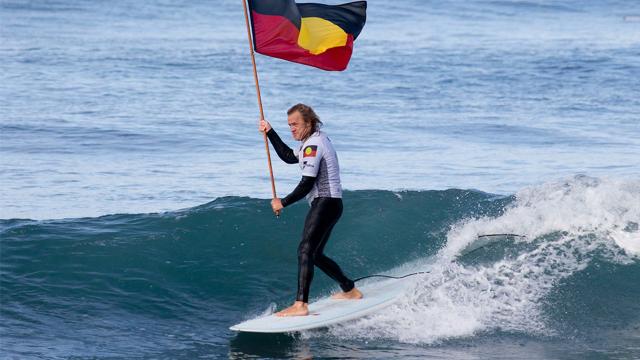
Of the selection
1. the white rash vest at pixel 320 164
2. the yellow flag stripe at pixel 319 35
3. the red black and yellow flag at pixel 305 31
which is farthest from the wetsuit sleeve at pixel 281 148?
the yellow flag stripe at pixel 319 35

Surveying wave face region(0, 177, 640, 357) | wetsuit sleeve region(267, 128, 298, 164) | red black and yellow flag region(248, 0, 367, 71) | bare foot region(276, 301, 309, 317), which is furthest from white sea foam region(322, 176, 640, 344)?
red black and yellow flag region(248, 0, 367, 71)

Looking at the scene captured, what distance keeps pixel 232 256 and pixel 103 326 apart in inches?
91.8

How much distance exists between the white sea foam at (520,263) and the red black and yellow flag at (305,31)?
2280mm

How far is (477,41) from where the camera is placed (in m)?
34.5

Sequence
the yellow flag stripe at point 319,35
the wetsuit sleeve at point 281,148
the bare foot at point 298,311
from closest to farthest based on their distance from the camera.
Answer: the bare foot at point 298,311 → the wetsuit sleeve at point 281,148 → the yellow flag stripe at point 319,35

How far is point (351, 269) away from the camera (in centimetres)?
1169

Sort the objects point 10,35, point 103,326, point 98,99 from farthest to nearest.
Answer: point 10,35
point 98,99
point 103,326

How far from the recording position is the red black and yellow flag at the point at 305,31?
32.5ft

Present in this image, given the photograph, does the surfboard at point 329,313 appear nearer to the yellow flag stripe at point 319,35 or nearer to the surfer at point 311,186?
the surfer at point 311,186

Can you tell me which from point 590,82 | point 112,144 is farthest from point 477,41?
point 112,144

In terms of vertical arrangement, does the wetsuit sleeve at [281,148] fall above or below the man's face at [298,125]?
below

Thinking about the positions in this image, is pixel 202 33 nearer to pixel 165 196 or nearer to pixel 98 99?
pixel 98 99

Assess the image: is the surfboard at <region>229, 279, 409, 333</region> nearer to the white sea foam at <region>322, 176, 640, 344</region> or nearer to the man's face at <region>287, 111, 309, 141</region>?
the white sea foam at <region>322, 176, 640, 344</region>

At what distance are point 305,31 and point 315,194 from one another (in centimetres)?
170
